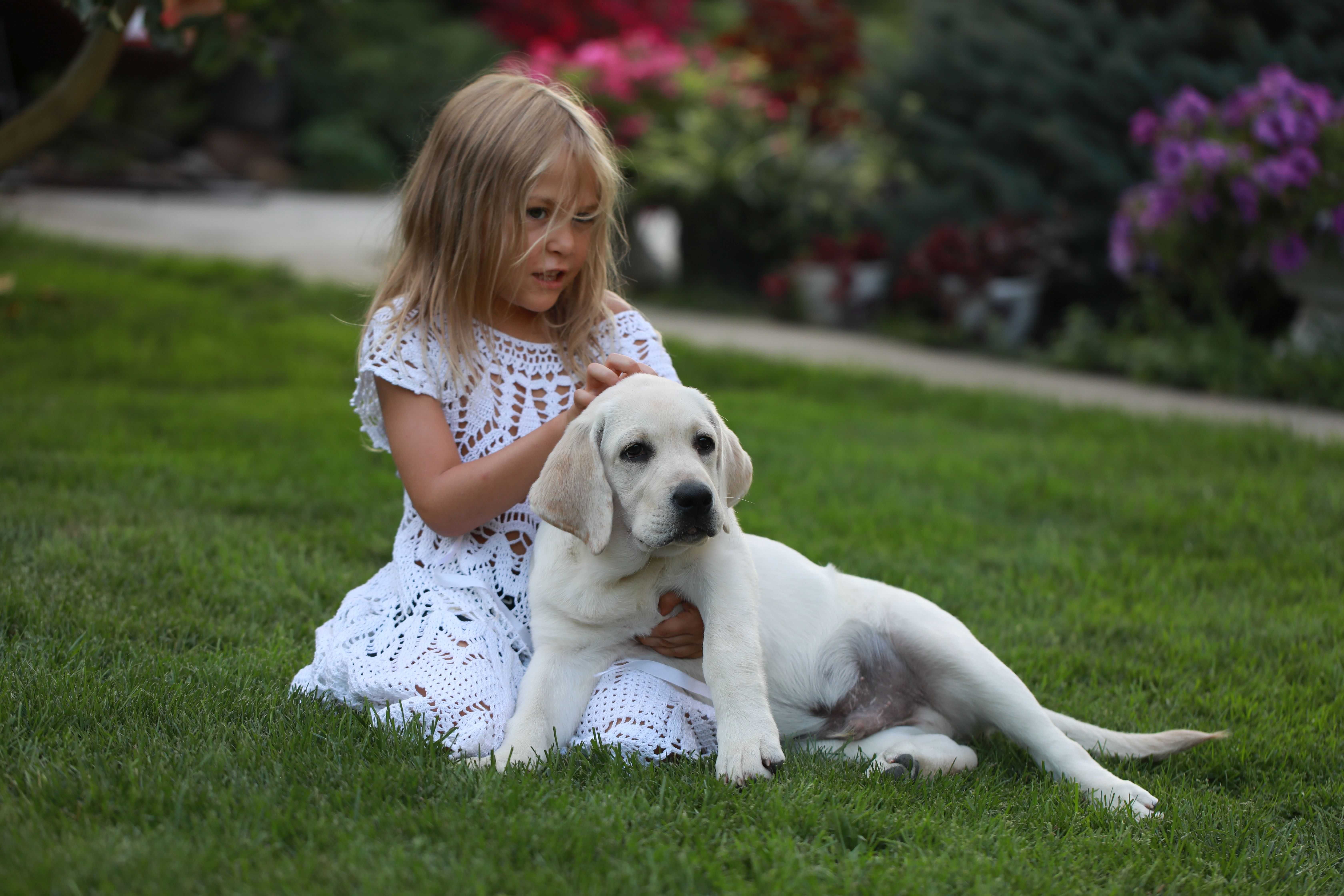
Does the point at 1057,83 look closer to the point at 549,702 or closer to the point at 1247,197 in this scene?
the point at 1247,197

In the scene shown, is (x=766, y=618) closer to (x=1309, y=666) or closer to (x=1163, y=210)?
(x=1309, y=666)

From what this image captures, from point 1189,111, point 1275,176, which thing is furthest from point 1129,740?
point 1189,111

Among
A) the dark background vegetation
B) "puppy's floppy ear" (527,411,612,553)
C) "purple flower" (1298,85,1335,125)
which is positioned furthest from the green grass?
"purple flower" (1298,85,1335,125)

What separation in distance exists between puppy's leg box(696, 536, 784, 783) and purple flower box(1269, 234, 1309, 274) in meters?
5.79

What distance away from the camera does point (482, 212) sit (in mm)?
3221

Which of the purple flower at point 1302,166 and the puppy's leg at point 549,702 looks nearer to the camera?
the puppy's leg at point 549,702

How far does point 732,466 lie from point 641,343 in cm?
87

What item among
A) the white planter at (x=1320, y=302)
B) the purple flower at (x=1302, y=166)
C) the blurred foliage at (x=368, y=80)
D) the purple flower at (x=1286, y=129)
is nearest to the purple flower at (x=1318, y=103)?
the purple flower at (x=1286, y=129)

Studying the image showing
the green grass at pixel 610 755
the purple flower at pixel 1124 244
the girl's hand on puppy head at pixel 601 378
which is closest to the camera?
the green grass at pixel 610 755

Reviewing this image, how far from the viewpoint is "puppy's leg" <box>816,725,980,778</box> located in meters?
2.79

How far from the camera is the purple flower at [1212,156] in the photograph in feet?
23.9

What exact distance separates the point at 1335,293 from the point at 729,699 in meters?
6.33

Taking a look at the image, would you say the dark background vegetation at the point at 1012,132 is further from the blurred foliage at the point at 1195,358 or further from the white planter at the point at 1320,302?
the white planter at the point at 1320,302

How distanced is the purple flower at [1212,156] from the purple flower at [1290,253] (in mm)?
583
